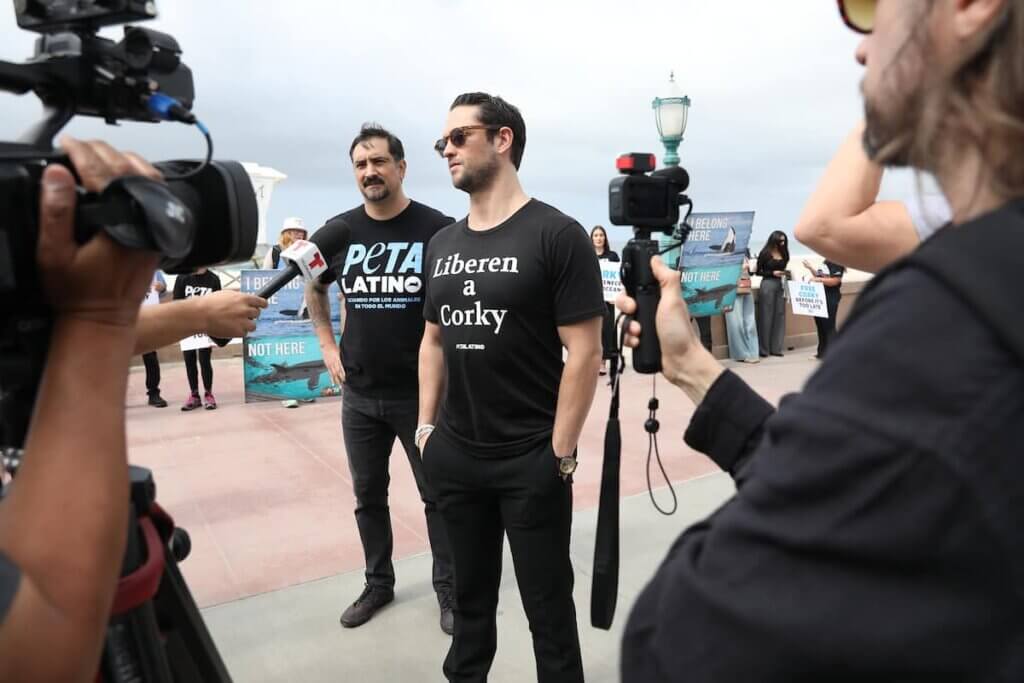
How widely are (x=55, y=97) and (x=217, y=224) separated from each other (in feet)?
1.05

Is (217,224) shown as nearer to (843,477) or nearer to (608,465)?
(843,477)

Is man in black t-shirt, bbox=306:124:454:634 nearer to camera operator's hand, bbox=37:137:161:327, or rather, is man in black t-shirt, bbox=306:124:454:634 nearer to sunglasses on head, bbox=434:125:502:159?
sunglasses on head, bbox=434:125:502:159

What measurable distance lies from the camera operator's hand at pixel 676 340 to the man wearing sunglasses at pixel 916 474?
70 cm

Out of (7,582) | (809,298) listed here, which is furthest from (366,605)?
(809,298)

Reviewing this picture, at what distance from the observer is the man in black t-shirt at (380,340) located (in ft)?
11.3

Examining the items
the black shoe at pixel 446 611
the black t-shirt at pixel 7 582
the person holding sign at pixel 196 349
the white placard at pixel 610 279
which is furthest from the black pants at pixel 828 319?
the black t-shirt at pixel 7 582

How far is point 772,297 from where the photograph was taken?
1159 cm

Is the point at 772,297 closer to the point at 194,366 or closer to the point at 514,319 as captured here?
the point at 194,366

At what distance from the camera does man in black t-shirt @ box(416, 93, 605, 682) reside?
8.24ft

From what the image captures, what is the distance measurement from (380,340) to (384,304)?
0.17 m

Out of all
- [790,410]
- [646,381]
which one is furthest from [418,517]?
[646,381]

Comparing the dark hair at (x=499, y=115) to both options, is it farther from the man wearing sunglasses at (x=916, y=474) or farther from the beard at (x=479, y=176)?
the man wearing sunglasses at (x=916, y=474)

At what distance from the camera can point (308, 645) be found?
319 centimetres

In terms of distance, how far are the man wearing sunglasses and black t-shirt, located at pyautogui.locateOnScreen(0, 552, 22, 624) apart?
68cm
